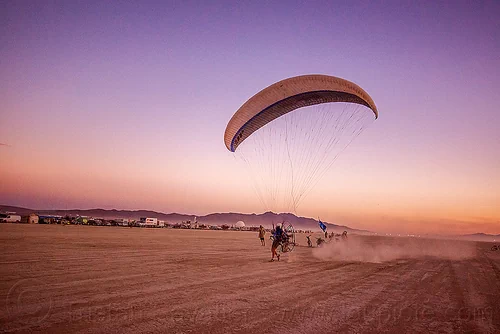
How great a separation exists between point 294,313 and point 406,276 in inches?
337

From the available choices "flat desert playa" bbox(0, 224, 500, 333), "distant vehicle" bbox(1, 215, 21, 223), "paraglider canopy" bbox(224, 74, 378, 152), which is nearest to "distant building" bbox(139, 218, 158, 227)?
"distant vehicle" bbox(1, 215, 21, 223)

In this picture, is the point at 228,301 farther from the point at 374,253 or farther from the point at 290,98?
the point at 374,253

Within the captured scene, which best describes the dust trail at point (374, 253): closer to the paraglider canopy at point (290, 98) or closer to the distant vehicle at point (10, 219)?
the paraglider canopy at point (290, 98)

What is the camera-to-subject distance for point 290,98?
14.7 m

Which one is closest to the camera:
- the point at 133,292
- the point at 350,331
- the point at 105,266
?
the point at 350,331

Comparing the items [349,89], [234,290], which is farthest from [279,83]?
[234,290]

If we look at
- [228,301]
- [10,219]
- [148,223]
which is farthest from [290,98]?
[148,223]

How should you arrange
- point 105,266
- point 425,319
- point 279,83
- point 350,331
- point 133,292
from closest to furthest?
point 350,331, point 425,319, point 133,292, point 105,266, point 279,83

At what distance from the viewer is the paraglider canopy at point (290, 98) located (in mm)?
14234

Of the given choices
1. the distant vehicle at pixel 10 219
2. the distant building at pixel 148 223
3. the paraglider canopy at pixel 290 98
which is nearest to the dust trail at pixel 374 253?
the paraglider canopy at pixel 290 98

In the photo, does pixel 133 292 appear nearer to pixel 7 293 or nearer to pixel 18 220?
pixel 7 293

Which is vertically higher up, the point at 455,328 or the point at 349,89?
the point at 349,89

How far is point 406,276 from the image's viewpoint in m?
13.0

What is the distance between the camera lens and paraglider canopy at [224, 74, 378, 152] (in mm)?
14234
